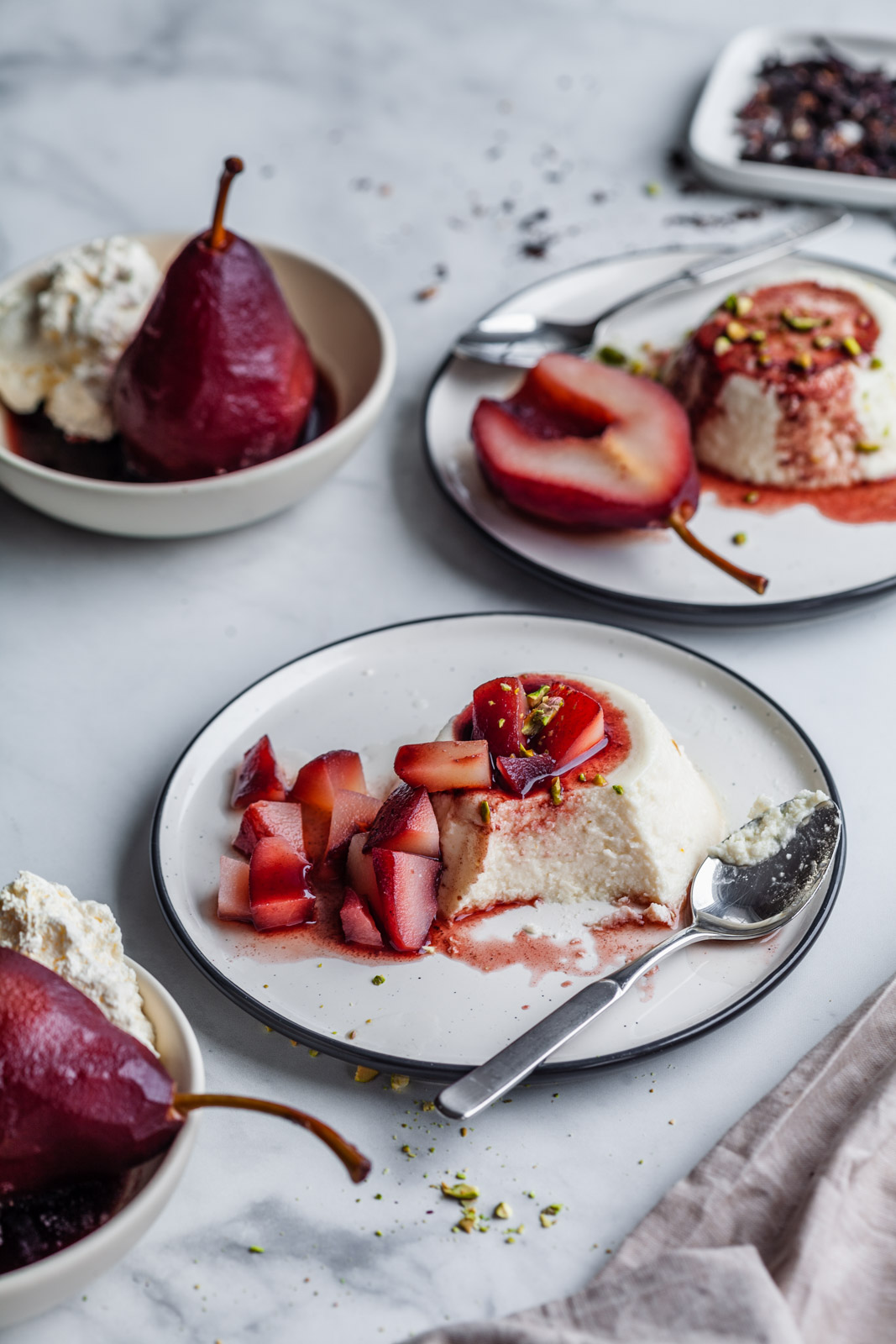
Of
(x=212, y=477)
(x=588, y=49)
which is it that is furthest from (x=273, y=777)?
(x=588, y=49)

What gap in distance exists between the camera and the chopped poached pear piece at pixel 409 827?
1.17m

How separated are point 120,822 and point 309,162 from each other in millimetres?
1660

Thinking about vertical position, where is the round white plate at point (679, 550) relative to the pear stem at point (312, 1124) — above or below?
above

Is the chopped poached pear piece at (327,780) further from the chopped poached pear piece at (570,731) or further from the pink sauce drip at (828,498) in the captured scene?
the pink sauce drip at (828,498)

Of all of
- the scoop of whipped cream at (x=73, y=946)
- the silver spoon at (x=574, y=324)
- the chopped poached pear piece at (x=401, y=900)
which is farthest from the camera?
the silver spoon at (x=574, y=324)

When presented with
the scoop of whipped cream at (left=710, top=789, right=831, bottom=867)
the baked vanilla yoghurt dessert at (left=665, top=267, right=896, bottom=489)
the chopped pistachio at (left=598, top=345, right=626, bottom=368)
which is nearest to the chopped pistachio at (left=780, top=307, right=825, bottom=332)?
the baked vanilla yoghurt dessert at (left=665, top=267, right=896, bottom=489)

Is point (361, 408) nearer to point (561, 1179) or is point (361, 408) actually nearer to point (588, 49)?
A: point (561, 1179)

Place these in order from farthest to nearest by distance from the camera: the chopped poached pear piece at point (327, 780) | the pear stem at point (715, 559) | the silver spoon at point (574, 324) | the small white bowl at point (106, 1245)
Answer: the silver spoon at point (574, 324)
the pear stem at point (715, 559)
the chopped poached pear piece at point (327, 780)
the small white bowl at point (106, 1245)

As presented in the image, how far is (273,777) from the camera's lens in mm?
1289

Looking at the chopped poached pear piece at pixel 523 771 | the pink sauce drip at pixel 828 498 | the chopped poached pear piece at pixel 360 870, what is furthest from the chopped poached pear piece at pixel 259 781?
the pink sauce drip at pixel 828 498

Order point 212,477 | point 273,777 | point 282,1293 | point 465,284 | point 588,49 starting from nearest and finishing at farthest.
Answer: point 282,1293 < point 273,777 < point 212,477 < point 465,284 < point 588,49

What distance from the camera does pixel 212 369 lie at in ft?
5.07

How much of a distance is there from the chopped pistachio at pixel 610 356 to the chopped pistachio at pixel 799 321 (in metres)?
0.26

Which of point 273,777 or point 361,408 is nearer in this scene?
point 273,777
